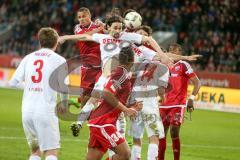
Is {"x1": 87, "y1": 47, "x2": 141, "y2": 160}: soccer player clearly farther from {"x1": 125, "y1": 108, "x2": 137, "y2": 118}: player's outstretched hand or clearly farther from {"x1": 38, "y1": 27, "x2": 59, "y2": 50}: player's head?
{"x1": 38, "y1": 27, "x2": 59, "y2": 50}: player's head

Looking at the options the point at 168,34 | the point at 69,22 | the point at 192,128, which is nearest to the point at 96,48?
the point at 192,128

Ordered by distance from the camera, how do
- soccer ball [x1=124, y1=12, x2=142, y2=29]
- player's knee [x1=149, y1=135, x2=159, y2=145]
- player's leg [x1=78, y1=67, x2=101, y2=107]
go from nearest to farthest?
player's knee [x1=149, y1=135, x2=159, y2=145]
soccer ball [x1=124, y1=12, x2=142, y2=29]
player's leg [x1=78, y1=67, x2=101, y2=107]

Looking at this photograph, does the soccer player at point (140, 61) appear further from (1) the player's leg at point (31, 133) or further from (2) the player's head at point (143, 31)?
(1) the player's leg at point (31, 133)

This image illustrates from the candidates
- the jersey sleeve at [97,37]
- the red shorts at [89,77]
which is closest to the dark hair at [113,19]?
the jersey sleeve at [97,37]

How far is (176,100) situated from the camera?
44.7 feet

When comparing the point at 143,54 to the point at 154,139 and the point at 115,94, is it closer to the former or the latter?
the point at 154,139

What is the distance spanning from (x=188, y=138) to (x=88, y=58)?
18.7 ft

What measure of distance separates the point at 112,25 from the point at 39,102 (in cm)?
224

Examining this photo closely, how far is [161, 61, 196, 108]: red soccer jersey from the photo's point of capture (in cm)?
1363

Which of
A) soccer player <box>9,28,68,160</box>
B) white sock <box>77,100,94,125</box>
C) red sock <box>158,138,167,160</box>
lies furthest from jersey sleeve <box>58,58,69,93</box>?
red sock <box>158,138,167,160</box>

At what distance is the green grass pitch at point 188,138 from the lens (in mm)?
14672

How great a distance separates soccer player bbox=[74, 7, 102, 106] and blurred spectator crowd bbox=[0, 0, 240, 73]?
15.9 metres

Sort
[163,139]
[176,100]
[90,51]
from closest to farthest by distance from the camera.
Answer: [163,139]
[176,100]
[90,51]

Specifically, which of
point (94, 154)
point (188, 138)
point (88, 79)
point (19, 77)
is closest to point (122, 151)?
point (94, 154)
